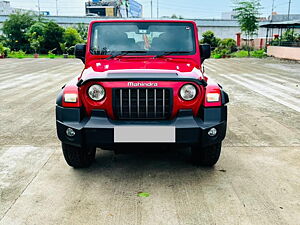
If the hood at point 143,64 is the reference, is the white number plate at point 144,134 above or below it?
below

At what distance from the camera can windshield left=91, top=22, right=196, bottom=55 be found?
15.4 ft

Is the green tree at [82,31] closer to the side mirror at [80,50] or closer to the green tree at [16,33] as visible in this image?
the green tree at [16,33]

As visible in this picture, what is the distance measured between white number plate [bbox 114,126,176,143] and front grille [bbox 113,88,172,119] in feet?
0.68

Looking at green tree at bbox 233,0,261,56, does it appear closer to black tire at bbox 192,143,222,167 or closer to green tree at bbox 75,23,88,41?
green tree at bbox 75,23,88,41

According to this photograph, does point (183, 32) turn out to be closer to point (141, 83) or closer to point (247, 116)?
point (141, 83)

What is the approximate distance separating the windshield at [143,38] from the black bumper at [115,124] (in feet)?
4.44

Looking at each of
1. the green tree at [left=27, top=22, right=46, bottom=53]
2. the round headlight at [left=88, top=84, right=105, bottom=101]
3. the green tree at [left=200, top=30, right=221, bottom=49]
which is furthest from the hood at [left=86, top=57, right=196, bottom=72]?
the green tree at [left=200, top=30, right=221, bottom=49]

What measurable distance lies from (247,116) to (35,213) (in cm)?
503

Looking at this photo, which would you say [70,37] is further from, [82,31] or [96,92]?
[96,92]

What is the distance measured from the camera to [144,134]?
3.50 m

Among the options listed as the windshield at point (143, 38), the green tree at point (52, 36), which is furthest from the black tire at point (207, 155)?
the green tree at point (52, 36)

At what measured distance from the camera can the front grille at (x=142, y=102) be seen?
11.8 feet

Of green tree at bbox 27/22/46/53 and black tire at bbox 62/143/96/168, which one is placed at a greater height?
green tree at bbox 27/22/46/53

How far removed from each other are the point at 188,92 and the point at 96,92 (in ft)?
3.18
